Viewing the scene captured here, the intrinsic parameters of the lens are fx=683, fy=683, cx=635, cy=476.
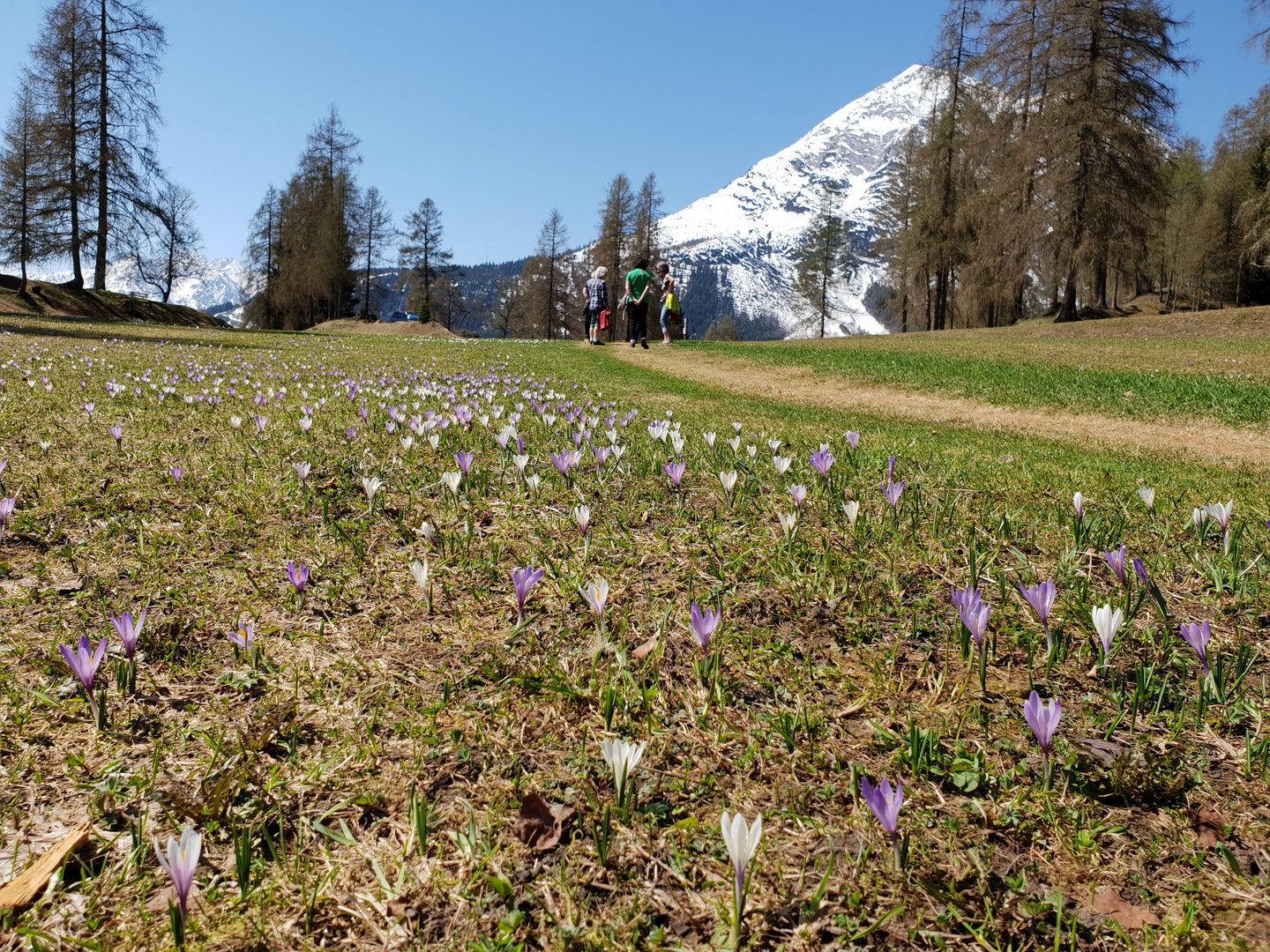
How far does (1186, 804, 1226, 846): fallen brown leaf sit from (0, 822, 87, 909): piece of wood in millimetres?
2207

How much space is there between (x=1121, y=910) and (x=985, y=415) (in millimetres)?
9758

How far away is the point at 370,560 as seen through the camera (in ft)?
9.19

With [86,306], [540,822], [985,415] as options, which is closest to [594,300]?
[985,415]

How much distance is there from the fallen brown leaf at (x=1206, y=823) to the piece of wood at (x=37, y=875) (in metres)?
2.21

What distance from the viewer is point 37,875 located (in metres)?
1.24

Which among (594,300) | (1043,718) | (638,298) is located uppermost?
(594,300)

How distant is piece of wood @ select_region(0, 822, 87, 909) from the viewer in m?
1.19

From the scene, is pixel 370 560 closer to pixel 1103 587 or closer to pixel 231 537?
pixel 231 537

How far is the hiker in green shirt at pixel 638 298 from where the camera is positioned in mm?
19797

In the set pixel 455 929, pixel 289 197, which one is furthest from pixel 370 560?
pixel 289 197

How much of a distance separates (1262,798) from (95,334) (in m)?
23.3

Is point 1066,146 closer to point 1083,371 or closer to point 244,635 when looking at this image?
point 1083,371

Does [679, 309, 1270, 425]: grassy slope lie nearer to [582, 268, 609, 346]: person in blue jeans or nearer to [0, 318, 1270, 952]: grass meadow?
[582, 268, 609, 346]: person in blue jeans

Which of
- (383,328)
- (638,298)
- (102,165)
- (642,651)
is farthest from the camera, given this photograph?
(383,328)
